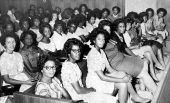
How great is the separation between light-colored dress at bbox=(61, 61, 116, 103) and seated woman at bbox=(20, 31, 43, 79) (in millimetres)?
980

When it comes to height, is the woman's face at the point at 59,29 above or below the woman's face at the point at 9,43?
above

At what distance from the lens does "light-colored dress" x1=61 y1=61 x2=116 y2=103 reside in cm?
270

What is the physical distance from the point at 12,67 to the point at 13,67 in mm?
20

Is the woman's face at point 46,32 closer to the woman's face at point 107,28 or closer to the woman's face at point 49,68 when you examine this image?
the woman's face at point 107,28

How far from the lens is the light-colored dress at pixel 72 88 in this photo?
8.87 ft

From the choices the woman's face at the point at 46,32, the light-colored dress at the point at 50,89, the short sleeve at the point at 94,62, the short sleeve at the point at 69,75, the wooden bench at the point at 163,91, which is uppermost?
the woman's face at the point at 46,32

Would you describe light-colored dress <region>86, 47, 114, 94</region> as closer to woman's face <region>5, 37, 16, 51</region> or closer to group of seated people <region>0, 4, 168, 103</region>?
group of seated people <region>0, 4, 168, 103</region>

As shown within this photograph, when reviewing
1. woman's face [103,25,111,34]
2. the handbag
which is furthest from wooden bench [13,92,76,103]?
woman's face [103,25,111,34]

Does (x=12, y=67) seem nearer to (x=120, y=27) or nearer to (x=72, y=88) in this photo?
(x=72, y=88)

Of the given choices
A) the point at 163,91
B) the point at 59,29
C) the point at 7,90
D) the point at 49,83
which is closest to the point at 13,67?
the point at 7,90

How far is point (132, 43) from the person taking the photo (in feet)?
15.5

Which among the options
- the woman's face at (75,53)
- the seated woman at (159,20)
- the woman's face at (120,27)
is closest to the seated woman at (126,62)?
the woman's face at (120,27)

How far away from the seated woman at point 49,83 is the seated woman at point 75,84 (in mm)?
124

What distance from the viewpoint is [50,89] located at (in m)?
2.61
